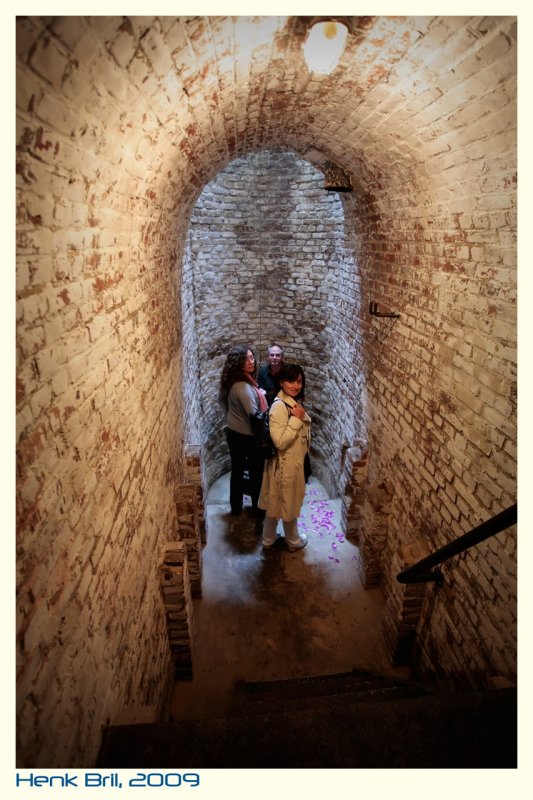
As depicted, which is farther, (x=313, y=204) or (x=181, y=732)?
(x=313, y=204)

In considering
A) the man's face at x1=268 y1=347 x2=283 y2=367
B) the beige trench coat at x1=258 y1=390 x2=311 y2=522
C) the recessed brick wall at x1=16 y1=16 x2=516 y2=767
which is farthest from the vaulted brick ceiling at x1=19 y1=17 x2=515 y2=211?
the man's face at x1=268 y1=347 x2=283 y2=367

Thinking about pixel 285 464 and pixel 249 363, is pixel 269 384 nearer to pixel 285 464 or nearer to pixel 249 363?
pixel 249 363

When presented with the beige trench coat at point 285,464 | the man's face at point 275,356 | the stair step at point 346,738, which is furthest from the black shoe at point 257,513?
the stair step at point 346,738

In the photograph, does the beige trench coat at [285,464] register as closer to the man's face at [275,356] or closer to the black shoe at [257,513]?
the black shoe at [257,513]

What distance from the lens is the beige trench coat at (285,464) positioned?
4.23 meters

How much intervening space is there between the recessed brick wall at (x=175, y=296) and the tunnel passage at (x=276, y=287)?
140 centimetres

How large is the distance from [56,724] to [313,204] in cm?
649

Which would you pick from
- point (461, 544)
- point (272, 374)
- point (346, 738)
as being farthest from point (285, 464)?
point (346, 738)

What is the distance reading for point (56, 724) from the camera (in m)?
1.53

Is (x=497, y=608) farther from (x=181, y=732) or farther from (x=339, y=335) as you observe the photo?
(x=339, y=335)

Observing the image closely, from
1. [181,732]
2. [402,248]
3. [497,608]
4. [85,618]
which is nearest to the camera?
→ [85,618]

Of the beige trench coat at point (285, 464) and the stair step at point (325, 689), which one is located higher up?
the beige trench coat at point (285, 464)

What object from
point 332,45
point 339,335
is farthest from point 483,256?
point 339,335

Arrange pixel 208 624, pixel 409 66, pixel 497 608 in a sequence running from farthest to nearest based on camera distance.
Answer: pixel 208 624 < pixel 497 608 < pixel 409 66
